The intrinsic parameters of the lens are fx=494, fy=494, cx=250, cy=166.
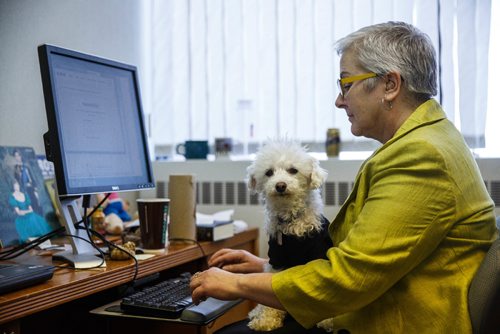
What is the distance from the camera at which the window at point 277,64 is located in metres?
2.12

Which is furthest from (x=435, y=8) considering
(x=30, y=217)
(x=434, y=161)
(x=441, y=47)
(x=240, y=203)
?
(x=30, y=217)

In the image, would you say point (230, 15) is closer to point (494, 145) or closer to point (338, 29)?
point (338, 29)

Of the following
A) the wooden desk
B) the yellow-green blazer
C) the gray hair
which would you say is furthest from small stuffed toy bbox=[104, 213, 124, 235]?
the gray hair

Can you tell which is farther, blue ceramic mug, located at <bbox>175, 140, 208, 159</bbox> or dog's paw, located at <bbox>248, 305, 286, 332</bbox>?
blue ceramic mug, located at <bbox>175, 140, 208, 159</bbox>

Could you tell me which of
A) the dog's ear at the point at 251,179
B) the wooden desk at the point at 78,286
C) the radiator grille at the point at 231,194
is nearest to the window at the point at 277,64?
the radiator grille at the point at 231,194

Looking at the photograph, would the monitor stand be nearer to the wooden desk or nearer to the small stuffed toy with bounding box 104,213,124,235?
the wooden desk

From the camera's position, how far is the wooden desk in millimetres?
886

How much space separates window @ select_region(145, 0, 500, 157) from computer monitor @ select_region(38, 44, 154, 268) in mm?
877

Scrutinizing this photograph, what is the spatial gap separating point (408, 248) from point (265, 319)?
57 centimetres

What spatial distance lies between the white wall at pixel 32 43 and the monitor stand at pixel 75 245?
2.07 ft

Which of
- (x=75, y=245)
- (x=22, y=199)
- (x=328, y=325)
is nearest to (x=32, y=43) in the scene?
(x=22, y=199)

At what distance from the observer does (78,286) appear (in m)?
1.01

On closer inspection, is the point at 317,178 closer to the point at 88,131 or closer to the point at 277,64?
the point at 88,131

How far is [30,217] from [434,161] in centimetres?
124
